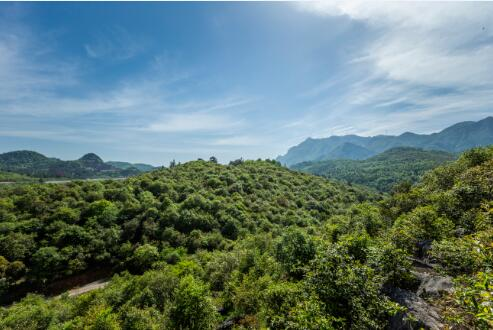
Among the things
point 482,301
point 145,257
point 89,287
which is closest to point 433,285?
point 482,301

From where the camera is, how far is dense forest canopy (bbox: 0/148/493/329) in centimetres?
833

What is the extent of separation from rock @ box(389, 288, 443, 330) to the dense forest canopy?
19cm

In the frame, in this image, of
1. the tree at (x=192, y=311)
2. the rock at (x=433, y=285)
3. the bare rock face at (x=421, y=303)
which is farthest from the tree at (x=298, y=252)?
the rock at (x=433, y=285)

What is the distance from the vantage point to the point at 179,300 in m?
15.0

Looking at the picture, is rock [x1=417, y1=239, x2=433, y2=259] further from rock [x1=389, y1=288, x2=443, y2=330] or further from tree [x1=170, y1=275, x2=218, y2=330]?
tree [x1=170, y1=275, x2=218, y2=330]

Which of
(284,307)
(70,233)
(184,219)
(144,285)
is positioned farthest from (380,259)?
(70,233)

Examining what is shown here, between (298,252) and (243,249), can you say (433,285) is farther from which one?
(243,249)

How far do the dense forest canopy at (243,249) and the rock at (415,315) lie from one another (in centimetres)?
19

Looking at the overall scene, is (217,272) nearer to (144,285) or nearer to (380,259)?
(144,285)

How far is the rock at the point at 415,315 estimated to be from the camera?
320 inches

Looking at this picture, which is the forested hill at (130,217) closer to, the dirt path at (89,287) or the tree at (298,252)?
the dirt path at (89,287)

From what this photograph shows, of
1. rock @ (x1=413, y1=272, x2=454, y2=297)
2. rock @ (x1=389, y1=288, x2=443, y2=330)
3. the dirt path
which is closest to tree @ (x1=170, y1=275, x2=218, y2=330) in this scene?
rock @ (x1=389, y1=288, x2=443, y2=330)

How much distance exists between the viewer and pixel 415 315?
27.9ft

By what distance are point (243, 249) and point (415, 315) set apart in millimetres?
25406
